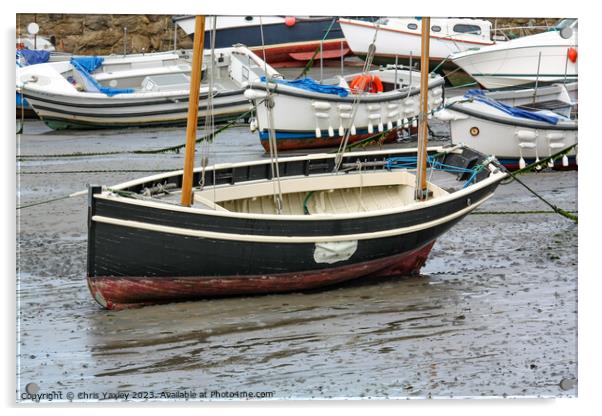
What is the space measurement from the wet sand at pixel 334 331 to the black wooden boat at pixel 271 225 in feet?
0.74

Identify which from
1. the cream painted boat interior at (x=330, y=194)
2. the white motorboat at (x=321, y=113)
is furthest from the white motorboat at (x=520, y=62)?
the cream painted boat interior at (x=330, y=194)

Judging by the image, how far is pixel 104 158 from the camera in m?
16.0

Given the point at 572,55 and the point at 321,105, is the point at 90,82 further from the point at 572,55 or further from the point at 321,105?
the point at 572,55

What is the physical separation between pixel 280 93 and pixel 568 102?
13.0 ft

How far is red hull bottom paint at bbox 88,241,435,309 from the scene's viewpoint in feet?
33.2

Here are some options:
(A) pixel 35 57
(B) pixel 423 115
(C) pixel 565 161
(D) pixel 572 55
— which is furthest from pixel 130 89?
(B) pixel 423 115

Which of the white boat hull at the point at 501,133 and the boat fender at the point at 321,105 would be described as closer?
the white boat hull at the point at 501,133

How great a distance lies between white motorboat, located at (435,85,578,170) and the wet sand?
6.83 ft

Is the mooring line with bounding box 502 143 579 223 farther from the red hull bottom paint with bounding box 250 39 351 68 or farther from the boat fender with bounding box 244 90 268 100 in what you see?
the red hull bottom paint with bounding box 250 39 351 68

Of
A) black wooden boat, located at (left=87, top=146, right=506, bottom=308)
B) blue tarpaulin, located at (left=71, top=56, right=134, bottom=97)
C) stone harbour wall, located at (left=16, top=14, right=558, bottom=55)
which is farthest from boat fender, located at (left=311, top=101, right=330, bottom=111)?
black wooden boat, located at (left=87, top=146, right=506, bottom=308)

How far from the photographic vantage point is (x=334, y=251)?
1059cm

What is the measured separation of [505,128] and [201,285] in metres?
6.09

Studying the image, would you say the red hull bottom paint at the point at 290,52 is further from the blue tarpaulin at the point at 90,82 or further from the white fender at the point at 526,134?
the white fender at the point at 526,134

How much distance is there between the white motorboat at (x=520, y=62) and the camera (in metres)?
14.0
